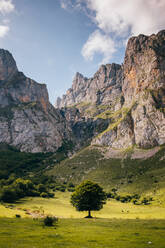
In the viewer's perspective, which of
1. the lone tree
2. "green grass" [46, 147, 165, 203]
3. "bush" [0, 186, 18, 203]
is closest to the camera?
the lone tree

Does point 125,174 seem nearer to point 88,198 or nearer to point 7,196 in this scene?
point 7,196

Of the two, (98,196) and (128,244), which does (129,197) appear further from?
(128,244)

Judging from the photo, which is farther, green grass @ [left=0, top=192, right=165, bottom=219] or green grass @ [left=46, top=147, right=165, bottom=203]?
green grass @ [left=46, top=147, right=165, bottom=203]

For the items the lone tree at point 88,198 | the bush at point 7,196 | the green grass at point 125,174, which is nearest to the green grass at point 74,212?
the lone tree at point 88,198

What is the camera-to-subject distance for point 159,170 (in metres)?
143

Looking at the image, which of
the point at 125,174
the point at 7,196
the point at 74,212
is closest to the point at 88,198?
the point at 74,212

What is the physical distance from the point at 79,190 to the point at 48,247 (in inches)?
1882

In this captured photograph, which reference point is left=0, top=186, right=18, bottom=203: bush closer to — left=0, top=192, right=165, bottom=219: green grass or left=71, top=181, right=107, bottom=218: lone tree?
left=0, top=192, right=165, bottom=219: green grass

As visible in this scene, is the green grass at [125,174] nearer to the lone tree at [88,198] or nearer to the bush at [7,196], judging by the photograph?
the lone tree at [88,198]

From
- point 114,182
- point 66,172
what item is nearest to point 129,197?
point 114,182

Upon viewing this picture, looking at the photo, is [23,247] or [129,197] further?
[129,197]

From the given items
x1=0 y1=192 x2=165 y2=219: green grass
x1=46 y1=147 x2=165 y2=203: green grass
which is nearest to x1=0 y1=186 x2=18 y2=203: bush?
x1=0 y1=192 x2=165 y2=219: green grass

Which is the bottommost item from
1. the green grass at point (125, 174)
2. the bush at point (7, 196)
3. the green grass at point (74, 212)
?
the green grass at point (74, 212)

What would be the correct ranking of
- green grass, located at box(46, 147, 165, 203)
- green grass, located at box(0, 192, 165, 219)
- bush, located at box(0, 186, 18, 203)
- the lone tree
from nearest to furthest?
1. green grass, located at box(0, 192, 165, 219)
2. the lone tree
3. bush, located at box(0, 186, 18, 203)
4. green grass, located at box(46, 147, 165, 203)
